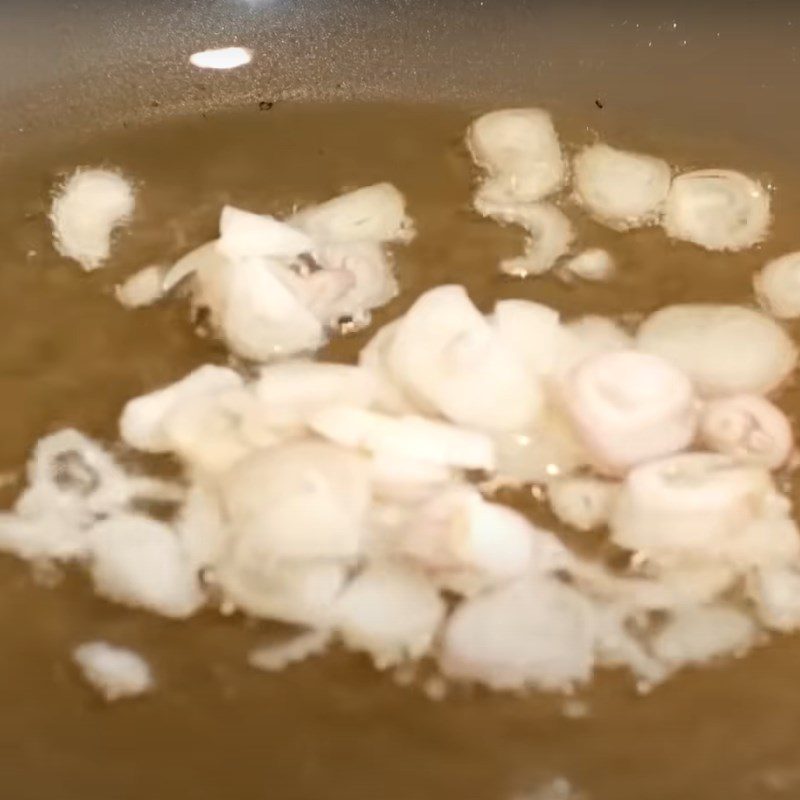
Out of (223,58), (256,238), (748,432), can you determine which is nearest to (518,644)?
(748,432)

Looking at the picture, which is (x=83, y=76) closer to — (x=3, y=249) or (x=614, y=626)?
(x=3, y=249)

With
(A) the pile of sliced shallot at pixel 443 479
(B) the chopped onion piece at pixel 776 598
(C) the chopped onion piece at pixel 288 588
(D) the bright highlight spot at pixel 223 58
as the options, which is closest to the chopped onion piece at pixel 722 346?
(A) the pile of sliced shallot at pixel 443 479

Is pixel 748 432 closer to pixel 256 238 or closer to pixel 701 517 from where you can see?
pixel 701 517

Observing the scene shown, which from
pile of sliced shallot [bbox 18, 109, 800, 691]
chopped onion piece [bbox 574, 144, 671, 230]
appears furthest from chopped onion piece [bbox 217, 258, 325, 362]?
chopped onion piece [bbox 574, 144, 671, 230]

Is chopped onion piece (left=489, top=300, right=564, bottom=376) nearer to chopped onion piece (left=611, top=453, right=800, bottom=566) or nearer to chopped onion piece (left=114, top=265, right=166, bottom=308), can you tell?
chopped onion piece (left=611, top=453, right=800, bottom=566)

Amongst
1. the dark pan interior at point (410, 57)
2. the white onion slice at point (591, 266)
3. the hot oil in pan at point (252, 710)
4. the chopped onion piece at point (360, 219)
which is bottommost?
the hot oil in pan at point (252, 710)

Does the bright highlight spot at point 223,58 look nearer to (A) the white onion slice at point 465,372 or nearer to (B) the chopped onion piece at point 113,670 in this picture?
(A) the white onion slice at point 465,372
